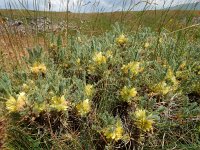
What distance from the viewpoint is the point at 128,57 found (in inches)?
113

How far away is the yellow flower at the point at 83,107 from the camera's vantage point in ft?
7.54

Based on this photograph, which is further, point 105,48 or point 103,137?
point 105,48

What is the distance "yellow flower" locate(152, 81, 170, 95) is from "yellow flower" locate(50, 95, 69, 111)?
2.33 ft

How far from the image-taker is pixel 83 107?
2.30 m

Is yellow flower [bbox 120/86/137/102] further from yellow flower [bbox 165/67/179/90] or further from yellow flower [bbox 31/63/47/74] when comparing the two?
yellow flower [bbox 31/63/47/74]

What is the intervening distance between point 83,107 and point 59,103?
0.16 m

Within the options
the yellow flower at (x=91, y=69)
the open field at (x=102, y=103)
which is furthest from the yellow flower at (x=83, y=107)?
the yellow flower at (x=91, y=69)

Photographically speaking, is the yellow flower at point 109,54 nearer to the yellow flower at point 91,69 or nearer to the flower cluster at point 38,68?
the yellow flower at point 91,69

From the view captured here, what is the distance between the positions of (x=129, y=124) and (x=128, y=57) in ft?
2.26

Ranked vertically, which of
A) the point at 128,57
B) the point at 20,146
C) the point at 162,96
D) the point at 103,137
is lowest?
the point at 20,146

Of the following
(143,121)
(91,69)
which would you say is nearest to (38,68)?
(91,69)

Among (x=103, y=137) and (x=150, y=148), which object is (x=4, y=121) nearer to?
(x=103, y=137)

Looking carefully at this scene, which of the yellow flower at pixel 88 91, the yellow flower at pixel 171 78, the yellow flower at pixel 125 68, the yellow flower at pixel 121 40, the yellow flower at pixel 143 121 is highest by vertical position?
the yellow flower at pixel 121 40

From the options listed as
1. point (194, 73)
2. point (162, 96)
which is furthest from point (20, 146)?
point (194, 73)
